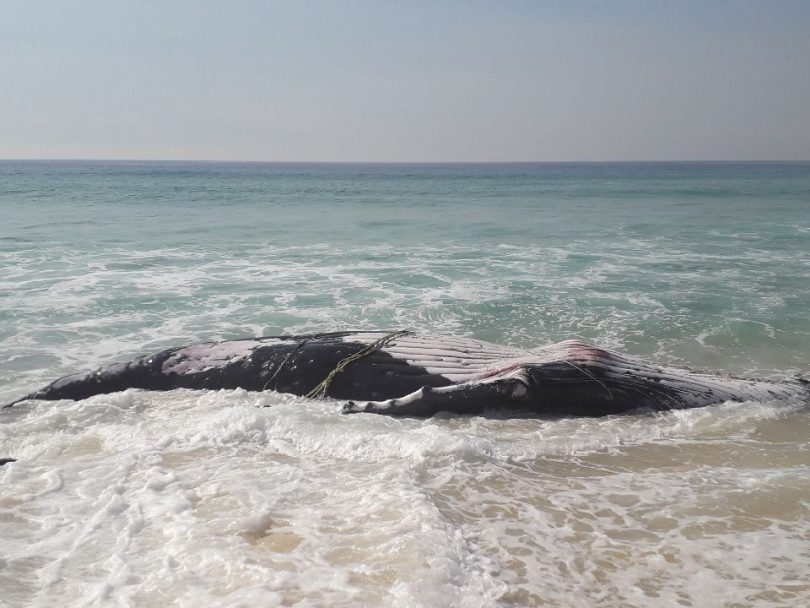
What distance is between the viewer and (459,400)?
7203mm

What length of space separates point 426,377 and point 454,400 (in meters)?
0.52

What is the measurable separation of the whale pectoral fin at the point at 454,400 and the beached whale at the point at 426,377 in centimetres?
1

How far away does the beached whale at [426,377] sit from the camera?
721 centimetres

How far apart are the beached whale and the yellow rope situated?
0.04ft

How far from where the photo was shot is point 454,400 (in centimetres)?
721

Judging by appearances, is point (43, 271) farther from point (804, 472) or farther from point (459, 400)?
point (804, 472)

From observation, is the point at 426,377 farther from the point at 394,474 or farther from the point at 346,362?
the point at 394,474

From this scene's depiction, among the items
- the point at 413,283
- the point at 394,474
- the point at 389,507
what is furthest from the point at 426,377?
the point at 413,283

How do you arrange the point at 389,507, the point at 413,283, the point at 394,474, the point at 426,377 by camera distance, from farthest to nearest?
the point at 413,283, the point at 426,377, the point at 394,474, the point at 389,507

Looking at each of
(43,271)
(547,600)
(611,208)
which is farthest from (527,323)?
(611,208)

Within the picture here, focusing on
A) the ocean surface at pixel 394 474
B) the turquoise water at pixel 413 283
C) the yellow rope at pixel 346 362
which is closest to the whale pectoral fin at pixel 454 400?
the ocean surface at pixel 394 474

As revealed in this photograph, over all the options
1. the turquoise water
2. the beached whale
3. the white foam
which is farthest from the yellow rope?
the turquoise water

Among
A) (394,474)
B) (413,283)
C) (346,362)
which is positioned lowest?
(394,474)

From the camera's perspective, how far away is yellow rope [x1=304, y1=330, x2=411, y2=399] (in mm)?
7695
